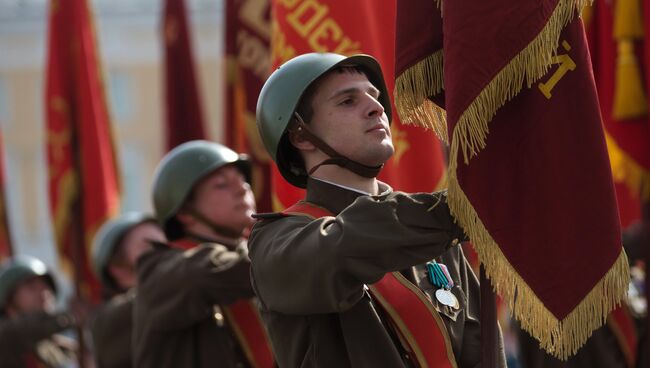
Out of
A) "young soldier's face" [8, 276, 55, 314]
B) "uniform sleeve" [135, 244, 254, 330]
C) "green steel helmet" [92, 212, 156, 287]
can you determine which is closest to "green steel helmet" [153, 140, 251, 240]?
"uniform sleeve" [135, 244, 254, 330]

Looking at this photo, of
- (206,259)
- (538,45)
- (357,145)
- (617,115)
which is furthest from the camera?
(617,115)

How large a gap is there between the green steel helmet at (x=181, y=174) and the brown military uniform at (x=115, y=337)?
1452 mm

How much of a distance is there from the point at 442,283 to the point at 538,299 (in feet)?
2.04

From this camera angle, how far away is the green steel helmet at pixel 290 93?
5.20m

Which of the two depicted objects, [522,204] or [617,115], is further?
[617,115]

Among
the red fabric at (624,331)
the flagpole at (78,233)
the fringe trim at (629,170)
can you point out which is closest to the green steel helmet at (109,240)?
the flagpole at (78,233)

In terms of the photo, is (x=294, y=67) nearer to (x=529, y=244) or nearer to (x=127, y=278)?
(x=529, y=244)

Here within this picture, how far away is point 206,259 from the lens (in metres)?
7.06

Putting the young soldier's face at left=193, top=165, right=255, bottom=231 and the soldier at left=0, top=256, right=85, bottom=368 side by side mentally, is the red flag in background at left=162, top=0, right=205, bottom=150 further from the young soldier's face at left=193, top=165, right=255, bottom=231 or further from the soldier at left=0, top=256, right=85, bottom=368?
the young soldier's face at left=193, top=165, right=255, bottom=231

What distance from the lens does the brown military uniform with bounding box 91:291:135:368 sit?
9211mm

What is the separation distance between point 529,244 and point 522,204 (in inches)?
5.2

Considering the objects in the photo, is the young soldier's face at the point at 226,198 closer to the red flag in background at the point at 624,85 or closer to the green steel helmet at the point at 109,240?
the red flag in background at the point at 624,85

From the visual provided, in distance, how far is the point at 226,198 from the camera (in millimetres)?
7805

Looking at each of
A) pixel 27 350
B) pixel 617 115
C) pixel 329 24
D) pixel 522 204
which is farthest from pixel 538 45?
pixel 27 350
